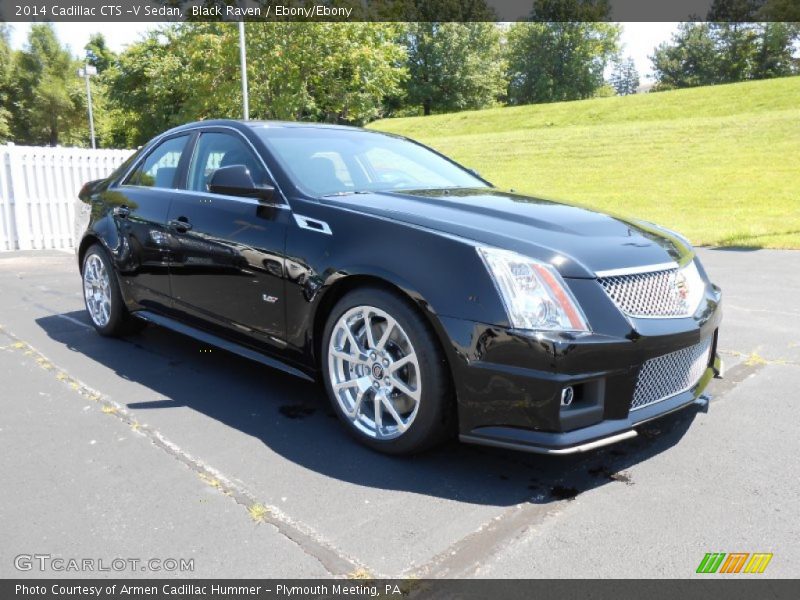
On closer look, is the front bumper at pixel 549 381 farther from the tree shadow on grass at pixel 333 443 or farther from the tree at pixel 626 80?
the tree at pixel 626 80

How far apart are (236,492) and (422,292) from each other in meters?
1.15

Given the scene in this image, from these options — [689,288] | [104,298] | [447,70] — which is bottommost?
[104,298]

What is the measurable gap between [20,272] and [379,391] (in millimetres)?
7572

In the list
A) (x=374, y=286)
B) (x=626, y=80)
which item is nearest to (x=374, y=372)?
(x=374, y=286)

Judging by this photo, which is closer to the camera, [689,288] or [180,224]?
[689,288]

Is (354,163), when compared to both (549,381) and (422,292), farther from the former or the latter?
(549,381)

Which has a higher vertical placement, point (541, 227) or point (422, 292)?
point (541, 227)

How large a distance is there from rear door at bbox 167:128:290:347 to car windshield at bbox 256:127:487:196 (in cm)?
20

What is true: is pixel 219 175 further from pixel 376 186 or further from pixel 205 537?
pixel 205 537

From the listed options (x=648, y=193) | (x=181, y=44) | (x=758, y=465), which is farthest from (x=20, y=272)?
(x=181, y=44)

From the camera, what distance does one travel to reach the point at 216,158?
4301 mm

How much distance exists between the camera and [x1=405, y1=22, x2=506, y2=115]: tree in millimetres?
69062

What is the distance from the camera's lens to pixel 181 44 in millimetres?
27000

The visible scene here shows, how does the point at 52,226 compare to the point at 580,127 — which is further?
the point at 580,127
